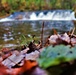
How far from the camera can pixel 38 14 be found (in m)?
14.0

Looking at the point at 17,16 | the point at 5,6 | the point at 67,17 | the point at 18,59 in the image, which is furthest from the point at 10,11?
the point at 18,59

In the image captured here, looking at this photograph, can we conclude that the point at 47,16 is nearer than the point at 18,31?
No

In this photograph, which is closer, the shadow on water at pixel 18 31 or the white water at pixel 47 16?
the shadow on water at pixel 18 31

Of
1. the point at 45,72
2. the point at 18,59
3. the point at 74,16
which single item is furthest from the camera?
the point at 74,16

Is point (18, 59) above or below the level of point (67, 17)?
above

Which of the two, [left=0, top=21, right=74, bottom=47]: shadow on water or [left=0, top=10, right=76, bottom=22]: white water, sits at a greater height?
[left=0, top=21, right=74, bottom=47]: shadow on water

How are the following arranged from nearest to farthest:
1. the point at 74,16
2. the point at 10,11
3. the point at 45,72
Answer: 1. the point at 45,72
2. the point at 74,16
3. the point at 10,11

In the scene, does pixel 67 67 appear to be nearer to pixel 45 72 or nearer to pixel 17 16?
pixel 45 72

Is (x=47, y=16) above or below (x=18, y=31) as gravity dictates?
below

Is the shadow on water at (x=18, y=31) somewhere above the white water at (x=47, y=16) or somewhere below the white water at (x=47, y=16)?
above

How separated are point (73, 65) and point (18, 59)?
395 mm

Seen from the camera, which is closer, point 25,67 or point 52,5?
point 25,67

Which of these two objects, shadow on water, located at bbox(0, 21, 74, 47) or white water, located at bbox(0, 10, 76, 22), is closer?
shadow on water, located at bbox(0, 21, 74, 47)

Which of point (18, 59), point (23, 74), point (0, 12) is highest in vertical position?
point (23, 74)
